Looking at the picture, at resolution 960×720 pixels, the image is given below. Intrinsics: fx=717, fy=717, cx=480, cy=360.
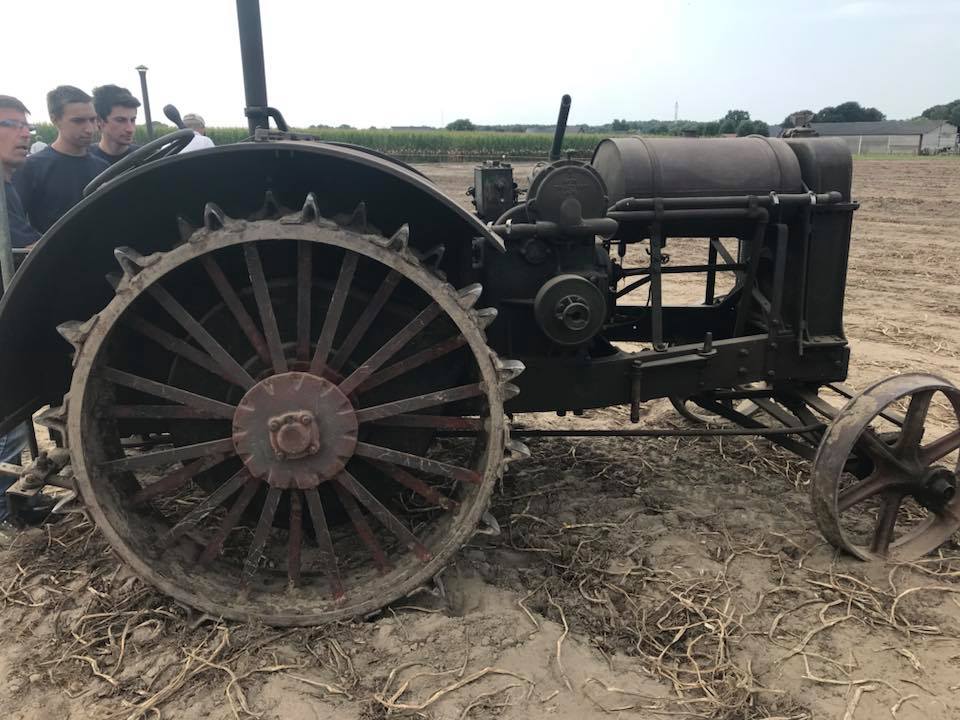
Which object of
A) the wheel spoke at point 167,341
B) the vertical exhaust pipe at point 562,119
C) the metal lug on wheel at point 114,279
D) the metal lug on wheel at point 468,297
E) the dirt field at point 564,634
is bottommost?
the dirt field at point 564,634

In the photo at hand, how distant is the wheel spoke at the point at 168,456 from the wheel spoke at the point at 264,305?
1.10ft

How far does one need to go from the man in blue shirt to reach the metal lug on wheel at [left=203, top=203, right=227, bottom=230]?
2458 millimetres

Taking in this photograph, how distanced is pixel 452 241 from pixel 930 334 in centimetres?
585

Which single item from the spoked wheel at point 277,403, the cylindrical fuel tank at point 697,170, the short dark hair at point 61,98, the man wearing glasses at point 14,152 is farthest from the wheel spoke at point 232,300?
the short dark hair at point 61,98

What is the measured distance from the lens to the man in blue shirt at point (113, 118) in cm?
429

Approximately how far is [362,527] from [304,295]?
87 cm

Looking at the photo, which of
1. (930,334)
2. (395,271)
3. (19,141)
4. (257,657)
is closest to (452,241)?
(395,271)

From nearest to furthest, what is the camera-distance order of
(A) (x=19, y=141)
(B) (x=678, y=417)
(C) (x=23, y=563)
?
(C) (x=23, y=563), (A) (x=19, y=141), (B) (x=678, y=417)

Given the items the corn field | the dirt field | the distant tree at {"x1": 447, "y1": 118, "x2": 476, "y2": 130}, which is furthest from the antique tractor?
the distant tree at {"x1": 447, "y1": 118, "x2": 476, "y2": 130}

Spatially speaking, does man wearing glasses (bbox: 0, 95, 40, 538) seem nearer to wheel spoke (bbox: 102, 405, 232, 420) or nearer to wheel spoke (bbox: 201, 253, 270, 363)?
wheel spoke (bbox: 102, 405, 232, 420)

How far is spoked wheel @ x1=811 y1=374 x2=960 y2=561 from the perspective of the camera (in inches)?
118

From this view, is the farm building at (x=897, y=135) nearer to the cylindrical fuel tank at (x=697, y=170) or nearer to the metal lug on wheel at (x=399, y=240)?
the cylindrical fuel tank at (x=697, y=170)

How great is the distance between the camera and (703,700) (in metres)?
2.36

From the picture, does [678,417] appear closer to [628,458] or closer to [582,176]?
[628,458]
